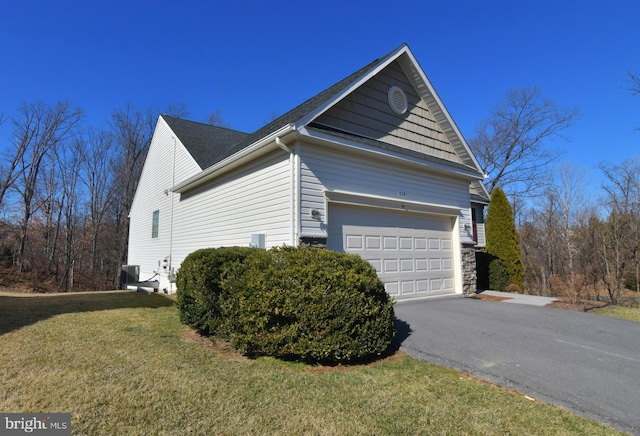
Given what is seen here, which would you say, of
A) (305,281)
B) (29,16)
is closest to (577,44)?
(305,281)

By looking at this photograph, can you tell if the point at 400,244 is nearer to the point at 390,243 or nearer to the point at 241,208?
the point at 390,243

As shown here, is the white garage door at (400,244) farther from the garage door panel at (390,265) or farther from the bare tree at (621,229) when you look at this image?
the bare tree at (621,229)

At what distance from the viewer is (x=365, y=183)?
7809 mm

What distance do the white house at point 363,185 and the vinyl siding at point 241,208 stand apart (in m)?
0.03

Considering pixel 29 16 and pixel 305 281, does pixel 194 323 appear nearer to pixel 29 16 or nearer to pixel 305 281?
pixel 305 281

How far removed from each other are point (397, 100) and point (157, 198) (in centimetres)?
1125

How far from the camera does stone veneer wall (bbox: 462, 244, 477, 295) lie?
968 cm

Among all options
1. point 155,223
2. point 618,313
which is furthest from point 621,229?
point 155,223

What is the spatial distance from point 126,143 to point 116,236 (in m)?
7.34

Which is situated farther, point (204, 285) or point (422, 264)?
point (422, 264)

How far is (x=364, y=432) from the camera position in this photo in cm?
269

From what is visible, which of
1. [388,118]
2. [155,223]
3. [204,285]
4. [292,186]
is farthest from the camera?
[155,223]

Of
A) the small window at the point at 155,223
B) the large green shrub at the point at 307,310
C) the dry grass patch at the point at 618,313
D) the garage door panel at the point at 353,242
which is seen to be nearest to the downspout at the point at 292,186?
the garage door panel at the point at 353,242

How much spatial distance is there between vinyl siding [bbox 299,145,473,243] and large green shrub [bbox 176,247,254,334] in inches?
69.9
